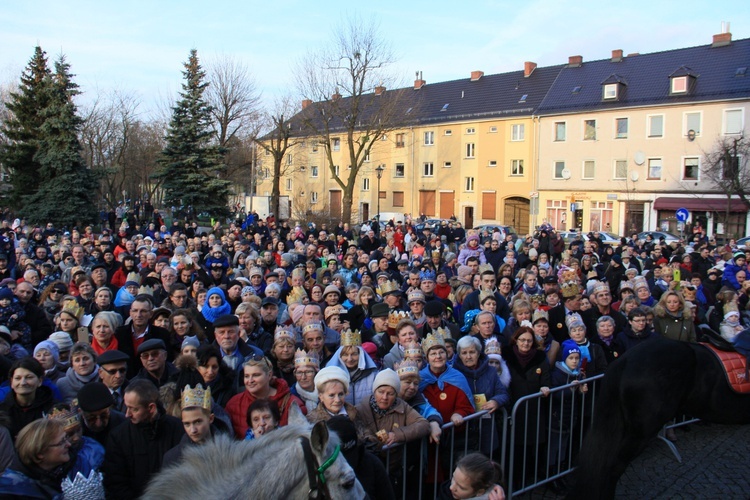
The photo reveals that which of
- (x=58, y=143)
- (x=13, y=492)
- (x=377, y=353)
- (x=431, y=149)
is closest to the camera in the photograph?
(x=13, y=492)

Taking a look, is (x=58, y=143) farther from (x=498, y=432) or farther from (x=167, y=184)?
(x=498, y=432)

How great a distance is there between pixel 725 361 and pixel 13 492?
5.85m

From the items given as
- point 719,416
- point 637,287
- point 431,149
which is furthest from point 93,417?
point 431,149

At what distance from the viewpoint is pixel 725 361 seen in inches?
221

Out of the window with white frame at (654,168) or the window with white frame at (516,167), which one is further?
the window with white frame at (516,167)

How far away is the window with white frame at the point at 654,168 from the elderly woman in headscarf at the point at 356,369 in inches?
1633

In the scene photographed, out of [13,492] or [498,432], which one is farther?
[498,432]

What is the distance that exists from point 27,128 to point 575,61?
133 ft

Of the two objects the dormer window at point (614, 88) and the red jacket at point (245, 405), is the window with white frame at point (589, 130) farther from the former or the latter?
the red jacket at point (245, 405)

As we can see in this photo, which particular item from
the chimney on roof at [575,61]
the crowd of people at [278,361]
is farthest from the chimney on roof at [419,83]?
the crowd of people at [278,361]

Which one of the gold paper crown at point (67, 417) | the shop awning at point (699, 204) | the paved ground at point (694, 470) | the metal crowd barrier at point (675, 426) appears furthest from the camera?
the shop awning at point (699, 204)

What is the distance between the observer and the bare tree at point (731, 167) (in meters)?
32.8

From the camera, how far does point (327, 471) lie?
2.39 metres

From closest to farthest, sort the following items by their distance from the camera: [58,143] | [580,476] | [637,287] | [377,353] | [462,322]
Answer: [580,476], [377,353], [462,322], [637,287], [58,143]
